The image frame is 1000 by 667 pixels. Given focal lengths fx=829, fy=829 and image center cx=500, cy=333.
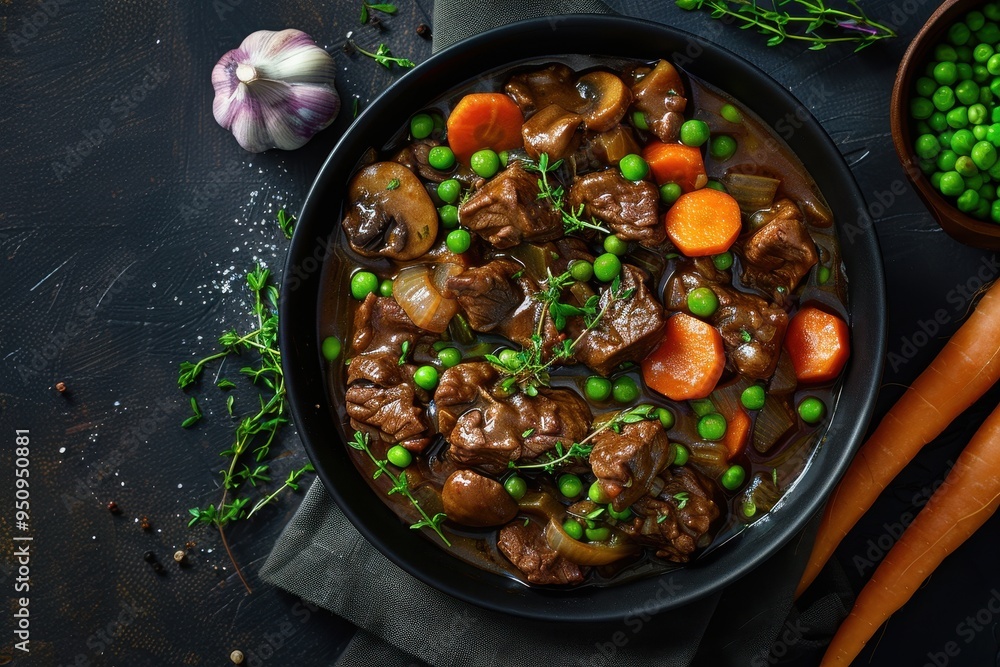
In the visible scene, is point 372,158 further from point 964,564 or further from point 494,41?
point 964,564

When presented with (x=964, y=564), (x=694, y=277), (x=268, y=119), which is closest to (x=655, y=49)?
(x=694, y=277)

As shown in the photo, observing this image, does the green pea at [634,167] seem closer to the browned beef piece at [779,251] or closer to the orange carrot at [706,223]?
the orange carrot at [706,223]

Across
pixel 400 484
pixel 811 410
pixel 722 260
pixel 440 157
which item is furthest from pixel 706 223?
pixel 400 484

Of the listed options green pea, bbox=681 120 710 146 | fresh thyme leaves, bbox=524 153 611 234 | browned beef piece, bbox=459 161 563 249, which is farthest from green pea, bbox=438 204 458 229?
green pea, bbox=681 120 710 146

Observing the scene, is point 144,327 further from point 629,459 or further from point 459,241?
point 629,459

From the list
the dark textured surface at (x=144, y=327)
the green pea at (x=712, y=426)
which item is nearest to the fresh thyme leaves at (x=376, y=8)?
A: the dark textured surface at (x=144, y=327)

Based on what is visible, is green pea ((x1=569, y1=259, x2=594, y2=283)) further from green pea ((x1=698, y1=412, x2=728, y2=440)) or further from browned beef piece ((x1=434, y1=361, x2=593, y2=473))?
green pea ((x1=698, y1=412, x2=728, y2=440))
